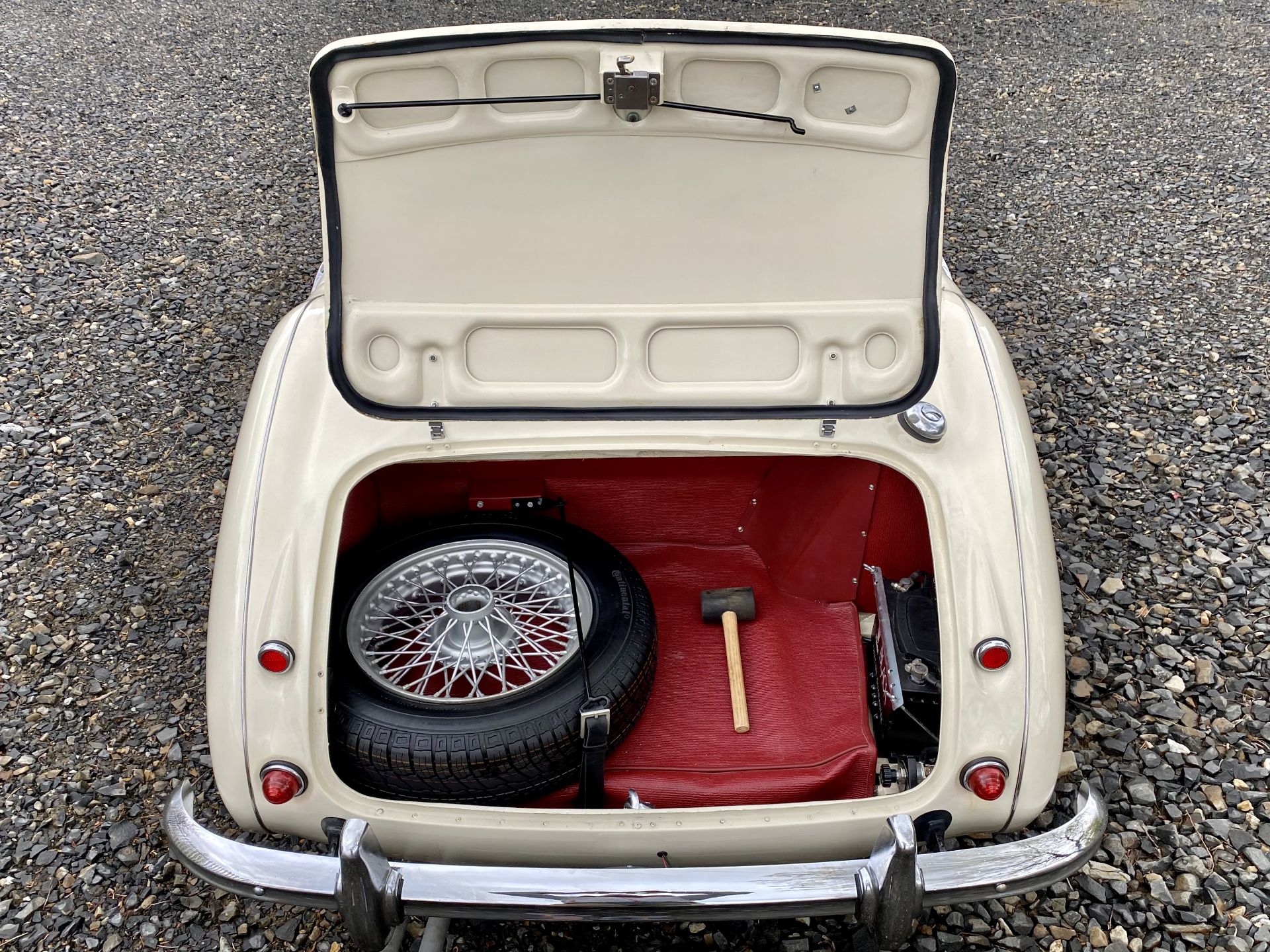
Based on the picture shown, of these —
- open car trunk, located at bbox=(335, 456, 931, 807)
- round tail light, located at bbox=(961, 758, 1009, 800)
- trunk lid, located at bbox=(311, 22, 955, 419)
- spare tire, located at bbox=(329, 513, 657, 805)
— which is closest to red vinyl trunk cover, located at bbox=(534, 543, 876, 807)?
open car trunk, located at bbox=(335, 456, 931, 807)

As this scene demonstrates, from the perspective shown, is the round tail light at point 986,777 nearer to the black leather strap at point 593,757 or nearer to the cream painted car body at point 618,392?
the cream painted car body at point 618,392

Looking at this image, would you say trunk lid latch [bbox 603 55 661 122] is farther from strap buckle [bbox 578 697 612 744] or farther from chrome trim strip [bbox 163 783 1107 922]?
chrome trim strip [bbox 163 783 1107 922]

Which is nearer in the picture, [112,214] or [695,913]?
[695,913]

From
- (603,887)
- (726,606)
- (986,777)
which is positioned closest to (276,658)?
(603,887)

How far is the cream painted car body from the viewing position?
1927 mm

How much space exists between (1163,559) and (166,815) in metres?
3.50

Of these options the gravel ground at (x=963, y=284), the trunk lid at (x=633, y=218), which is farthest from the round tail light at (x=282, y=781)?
the trunk lid at (x=633, y=218)

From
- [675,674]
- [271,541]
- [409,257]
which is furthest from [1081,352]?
[271,541]

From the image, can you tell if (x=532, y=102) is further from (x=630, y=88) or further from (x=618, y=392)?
(x=618, y=392)

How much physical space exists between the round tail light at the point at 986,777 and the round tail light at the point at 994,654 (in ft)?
0.68

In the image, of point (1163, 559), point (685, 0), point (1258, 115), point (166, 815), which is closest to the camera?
point (166, 815)

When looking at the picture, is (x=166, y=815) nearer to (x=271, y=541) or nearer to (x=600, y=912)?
(x=271, y=541)

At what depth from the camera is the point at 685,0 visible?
9148 millimetres

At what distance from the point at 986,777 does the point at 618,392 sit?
123cm
